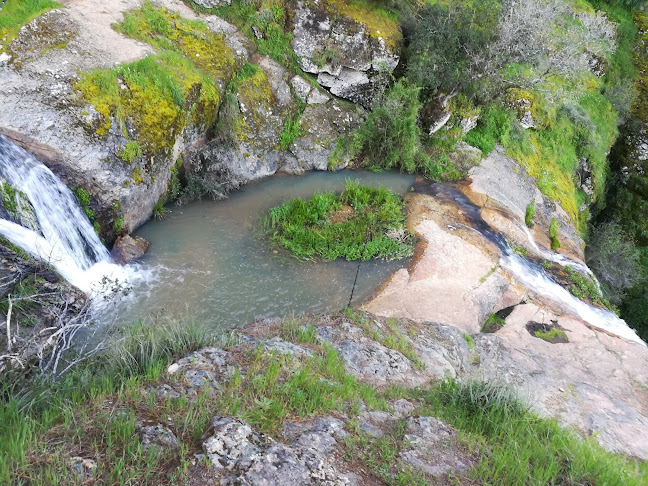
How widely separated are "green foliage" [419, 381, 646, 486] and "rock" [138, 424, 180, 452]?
7.52 ft

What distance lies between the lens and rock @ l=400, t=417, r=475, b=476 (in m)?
3.47

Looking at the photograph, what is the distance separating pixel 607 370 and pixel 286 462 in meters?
7.15

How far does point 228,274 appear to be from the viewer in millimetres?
8672

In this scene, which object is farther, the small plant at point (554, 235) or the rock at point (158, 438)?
the small plant at point (554, 235)

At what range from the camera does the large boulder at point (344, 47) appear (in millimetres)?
14328

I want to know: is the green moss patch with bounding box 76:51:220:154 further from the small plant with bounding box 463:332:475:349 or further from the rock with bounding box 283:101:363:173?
the small plant with bounding box 463:332:475:349

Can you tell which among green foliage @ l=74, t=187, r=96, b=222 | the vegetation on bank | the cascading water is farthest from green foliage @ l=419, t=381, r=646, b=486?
green foliage @ l=74, t=187, r=96, b=222

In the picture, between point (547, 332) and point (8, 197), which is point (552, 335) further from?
point (8, 197)

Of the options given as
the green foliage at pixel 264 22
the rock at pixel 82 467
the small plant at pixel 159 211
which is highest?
the green foliage at pixel 264 22

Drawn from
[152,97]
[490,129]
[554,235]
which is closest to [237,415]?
[152,97]

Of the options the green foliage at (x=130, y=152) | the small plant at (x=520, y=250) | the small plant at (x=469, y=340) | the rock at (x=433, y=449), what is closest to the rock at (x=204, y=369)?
the rock at (x=433, y=449)

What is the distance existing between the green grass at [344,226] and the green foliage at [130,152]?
3.19 metres

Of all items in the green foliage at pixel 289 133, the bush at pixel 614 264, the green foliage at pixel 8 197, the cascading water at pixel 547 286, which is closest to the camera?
the green foliage at pixel 8 197

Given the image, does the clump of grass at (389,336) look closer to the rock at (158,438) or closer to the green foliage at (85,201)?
the rock at (158,438)
